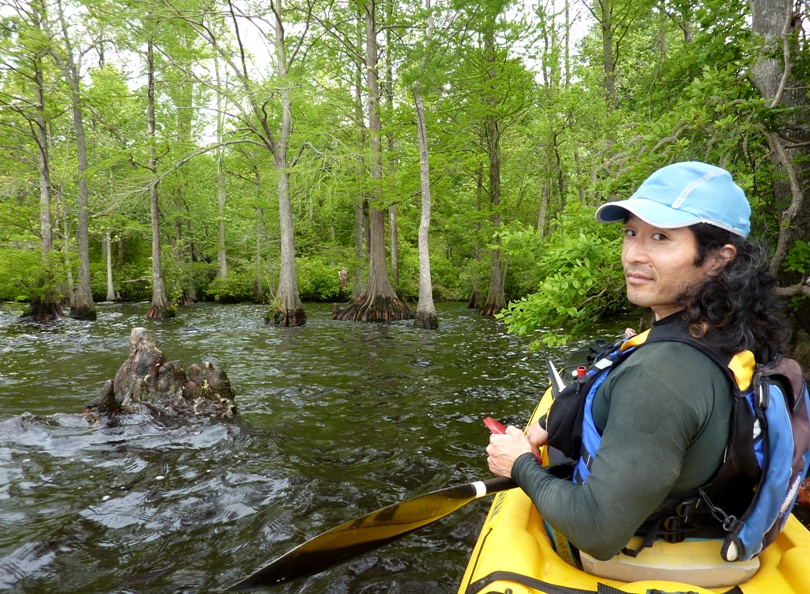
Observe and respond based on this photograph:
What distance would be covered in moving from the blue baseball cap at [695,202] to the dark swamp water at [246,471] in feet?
7.47

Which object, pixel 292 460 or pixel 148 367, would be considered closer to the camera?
pixel 292 460

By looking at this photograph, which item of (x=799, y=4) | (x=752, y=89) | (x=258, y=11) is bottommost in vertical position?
(x=752, y=89)

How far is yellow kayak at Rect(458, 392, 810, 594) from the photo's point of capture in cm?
139

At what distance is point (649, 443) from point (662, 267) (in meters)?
0.54

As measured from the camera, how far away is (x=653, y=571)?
1.43 meters

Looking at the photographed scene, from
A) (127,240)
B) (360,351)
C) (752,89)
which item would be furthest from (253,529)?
(127,240)

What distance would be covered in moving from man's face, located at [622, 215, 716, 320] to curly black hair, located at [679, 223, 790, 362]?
0.08ft

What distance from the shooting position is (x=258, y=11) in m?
14.6

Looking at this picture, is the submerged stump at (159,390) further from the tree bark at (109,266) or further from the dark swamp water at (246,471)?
the tree bark at (109,266)

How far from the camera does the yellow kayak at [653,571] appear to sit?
1387mm

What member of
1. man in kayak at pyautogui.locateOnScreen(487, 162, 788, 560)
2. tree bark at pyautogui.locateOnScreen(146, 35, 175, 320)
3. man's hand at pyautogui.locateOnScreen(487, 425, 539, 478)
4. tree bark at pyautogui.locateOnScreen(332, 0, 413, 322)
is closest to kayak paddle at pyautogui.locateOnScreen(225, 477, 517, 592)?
man's hand at pyautogui.locateOnScreen(487, 425, 539, 478)

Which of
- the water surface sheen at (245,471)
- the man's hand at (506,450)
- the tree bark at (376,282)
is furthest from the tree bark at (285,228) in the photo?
the man's hand at (506,450)

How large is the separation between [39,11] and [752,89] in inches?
775

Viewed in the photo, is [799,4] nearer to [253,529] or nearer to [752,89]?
[752,89]
